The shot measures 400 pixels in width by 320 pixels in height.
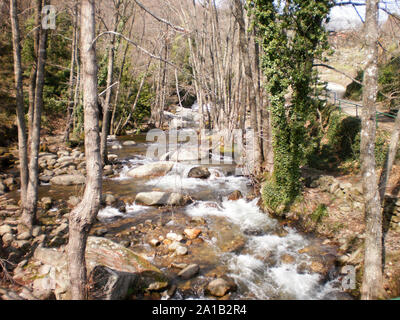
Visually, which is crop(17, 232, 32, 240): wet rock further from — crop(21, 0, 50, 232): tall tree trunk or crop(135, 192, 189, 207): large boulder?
crop(135, 192, 189, 207): large boulder

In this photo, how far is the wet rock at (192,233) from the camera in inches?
313

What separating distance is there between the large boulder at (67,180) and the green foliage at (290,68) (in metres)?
8.38

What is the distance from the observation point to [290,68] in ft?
28.7

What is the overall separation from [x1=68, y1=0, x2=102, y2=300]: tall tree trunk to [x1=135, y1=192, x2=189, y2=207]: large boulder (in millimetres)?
5822

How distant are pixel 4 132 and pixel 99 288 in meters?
15.1

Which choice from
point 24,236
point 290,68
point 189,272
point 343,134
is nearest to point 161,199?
point 189,272

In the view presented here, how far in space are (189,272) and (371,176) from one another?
174 inches

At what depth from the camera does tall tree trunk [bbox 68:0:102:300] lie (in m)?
3.60

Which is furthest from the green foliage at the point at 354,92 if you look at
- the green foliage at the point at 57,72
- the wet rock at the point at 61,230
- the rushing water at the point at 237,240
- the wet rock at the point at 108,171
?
the green foliage at the point at 57,72

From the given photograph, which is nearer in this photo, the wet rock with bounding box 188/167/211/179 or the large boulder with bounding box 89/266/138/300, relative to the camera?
the large boulder with bounding box 89/266/138/300

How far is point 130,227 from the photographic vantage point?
8430 millimetres

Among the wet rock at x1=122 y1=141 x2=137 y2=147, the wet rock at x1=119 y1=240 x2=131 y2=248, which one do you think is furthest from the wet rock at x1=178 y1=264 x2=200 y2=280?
the wet rock at x1=122 y1=141 x2=137 y2=147

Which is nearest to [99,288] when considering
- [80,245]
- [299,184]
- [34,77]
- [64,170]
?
[80,245]
